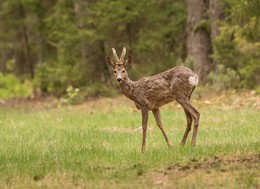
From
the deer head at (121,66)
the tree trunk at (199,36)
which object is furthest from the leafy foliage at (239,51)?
the deer head at (121,66)

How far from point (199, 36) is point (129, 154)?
15250 mm

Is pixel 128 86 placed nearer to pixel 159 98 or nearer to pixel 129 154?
pixel 159 98

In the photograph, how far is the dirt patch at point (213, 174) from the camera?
8.22 m

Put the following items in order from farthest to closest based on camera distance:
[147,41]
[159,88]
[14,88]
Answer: [14,88]
[147,41]
[159,88]

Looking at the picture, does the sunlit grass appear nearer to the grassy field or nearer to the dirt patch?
the grassy field

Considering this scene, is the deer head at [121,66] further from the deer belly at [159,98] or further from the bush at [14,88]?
the bush at [14,88]

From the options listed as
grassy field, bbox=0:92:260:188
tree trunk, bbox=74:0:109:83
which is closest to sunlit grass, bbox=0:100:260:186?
grassy field, bbox=0:92:260:188

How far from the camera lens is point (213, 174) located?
8664 millimetres

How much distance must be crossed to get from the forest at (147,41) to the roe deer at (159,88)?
8.02m

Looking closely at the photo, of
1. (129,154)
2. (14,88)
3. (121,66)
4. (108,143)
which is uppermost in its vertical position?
(121,66)

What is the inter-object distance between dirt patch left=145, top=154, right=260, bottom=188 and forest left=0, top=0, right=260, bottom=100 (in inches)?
391

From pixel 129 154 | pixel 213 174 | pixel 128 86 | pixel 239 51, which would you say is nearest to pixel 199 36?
pixel 239 51


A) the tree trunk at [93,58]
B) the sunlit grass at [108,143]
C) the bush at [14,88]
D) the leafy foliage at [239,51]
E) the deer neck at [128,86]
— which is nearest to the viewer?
the sunlit grass at [108,143]

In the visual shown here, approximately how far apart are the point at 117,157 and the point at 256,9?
5.21 metres
